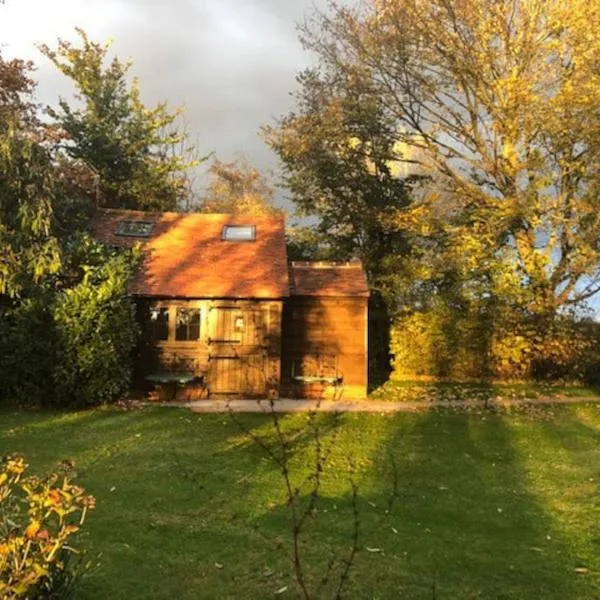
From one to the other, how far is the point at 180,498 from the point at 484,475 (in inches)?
165

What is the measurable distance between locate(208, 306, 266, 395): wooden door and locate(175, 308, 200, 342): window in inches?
14.9

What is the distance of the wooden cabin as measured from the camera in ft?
51.6

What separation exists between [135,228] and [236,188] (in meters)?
24.9

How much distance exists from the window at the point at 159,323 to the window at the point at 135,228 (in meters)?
3.24

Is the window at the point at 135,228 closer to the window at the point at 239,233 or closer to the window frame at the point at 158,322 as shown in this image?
the window at the point at 239,233

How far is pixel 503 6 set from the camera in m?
17.9

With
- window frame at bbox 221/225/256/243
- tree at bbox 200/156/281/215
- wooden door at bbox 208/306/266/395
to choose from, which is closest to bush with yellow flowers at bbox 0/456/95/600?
wooden door at bbox 208/306/266/395

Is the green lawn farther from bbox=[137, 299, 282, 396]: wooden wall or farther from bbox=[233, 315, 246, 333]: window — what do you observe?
bbox=[233, 315, 246, 333]: window

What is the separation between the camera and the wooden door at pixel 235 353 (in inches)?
619

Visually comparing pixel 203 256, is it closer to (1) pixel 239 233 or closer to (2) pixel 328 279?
(1) pixel 239 233

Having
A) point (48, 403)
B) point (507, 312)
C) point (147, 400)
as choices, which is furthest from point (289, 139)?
point (48, 403)

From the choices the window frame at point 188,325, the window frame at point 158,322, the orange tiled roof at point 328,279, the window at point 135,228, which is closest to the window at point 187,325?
the window frame at point 188,325

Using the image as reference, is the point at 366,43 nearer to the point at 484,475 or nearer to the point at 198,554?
the point at 484,475

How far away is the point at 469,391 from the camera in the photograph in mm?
17641
